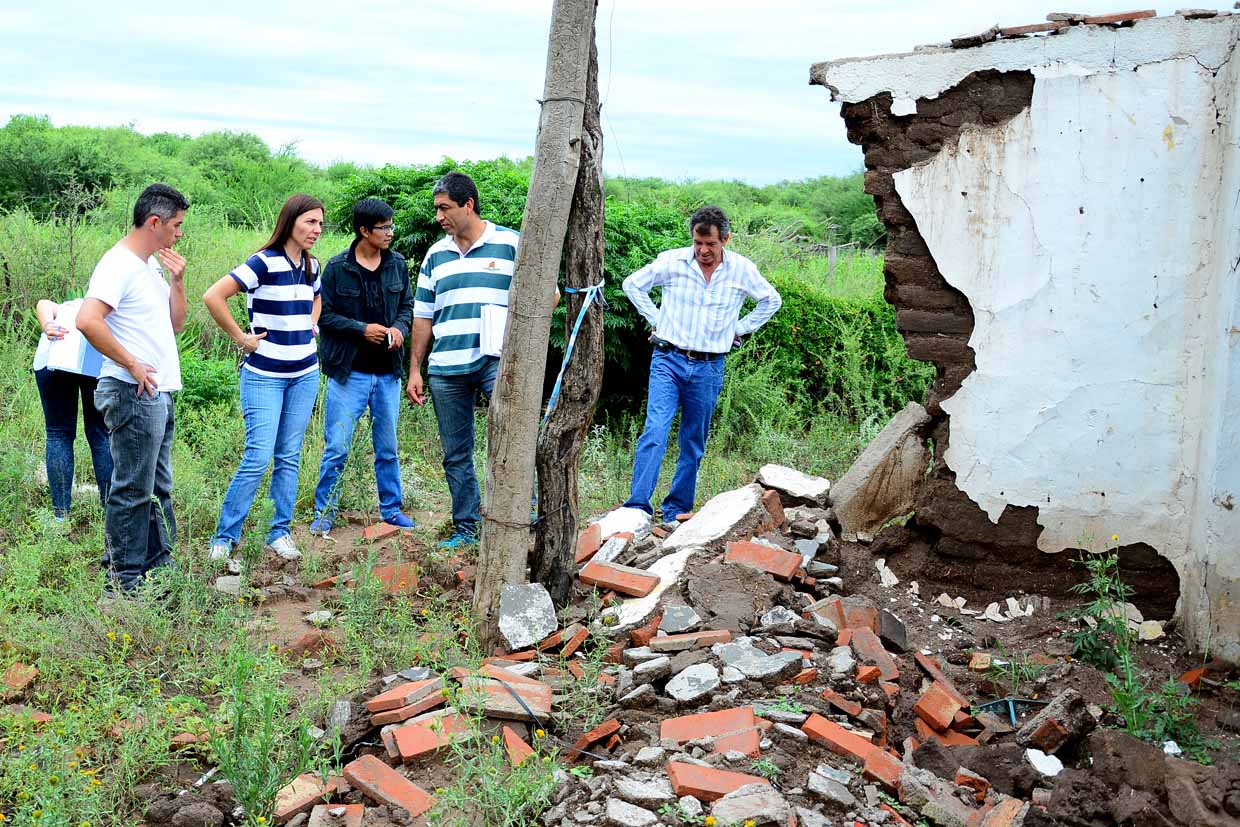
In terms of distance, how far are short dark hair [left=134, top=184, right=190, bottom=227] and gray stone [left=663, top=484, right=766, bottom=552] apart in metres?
2.99

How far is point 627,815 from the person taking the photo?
3.29 meters

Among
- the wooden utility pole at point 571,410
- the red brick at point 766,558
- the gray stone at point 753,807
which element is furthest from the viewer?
the red brick at point 766,558

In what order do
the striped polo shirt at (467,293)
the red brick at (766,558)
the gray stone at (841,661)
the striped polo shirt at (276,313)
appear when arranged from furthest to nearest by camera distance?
the striped polo shirt at (467,293)
the striped polo shirt at (276,313)
the red brick at (766,558)
the gray stone at (841,661)

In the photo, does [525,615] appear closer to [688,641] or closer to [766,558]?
[688,641]

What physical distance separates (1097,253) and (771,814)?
3.32 meters

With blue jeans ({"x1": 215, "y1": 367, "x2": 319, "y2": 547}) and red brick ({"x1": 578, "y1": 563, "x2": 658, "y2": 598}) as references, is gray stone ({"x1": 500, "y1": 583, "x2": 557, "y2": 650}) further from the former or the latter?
blue jeans ({"x1": 215, "y1": 367, "x2": 319, "y2": 547})

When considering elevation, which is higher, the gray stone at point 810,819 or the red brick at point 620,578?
the red brick at point 620,578

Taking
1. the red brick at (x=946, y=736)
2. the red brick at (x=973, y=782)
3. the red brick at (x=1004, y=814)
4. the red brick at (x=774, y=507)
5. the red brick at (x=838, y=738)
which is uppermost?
the red brick at (x=774, y=507)

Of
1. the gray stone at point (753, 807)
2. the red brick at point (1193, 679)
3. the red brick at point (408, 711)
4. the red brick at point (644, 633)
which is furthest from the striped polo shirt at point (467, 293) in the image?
the red brick at point (1193, 679)

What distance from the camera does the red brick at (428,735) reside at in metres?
3.79

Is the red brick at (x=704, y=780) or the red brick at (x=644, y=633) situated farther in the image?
the red brick at (x=644, y=633)

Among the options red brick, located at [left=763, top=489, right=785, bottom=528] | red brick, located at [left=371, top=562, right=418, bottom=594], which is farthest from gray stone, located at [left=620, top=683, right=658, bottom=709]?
red brick, located at [left=763, top=489, right=785, bottom=528]

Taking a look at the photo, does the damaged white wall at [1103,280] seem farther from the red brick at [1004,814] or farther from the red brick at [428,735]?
the red brick at [428,735]

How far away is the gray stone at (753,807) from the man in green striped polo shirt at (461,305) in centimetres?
299
